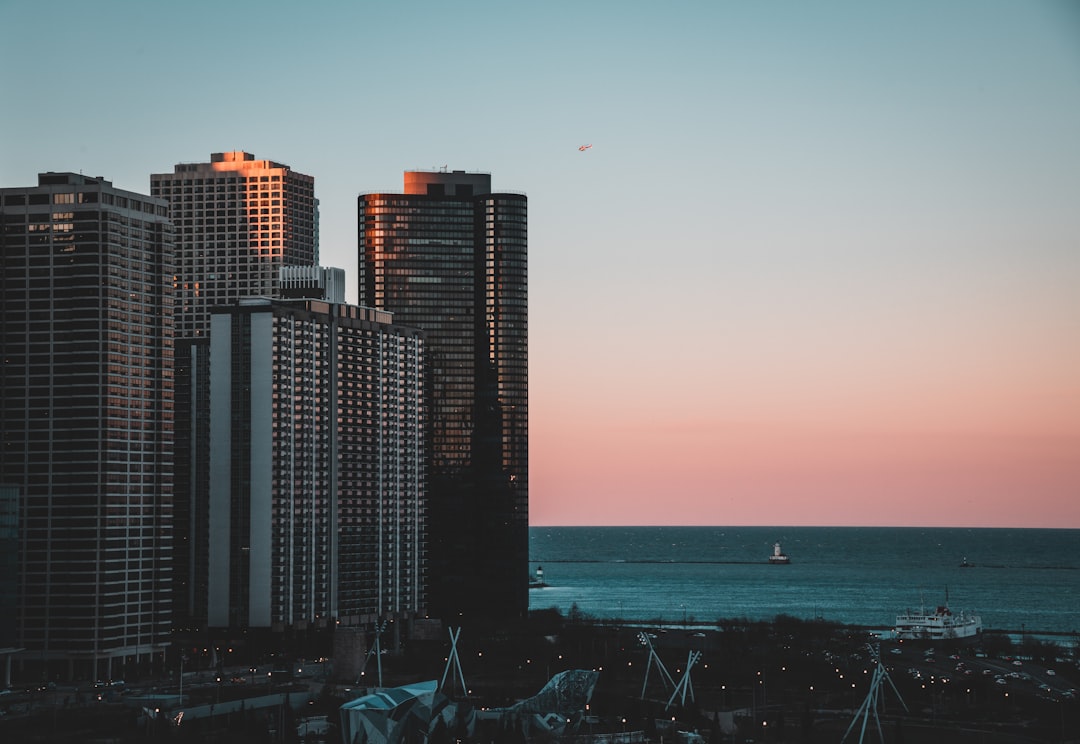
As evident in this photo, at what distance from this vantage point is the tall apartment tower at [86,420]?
166250mm

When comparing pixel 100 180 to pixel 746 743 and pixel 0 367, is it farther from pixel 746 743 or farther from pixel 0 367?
pixel 746 743

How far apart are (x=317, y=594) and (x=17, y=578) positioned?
4202 centimetres

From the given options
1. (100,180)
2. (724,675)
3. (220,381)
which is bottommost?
(724,675)

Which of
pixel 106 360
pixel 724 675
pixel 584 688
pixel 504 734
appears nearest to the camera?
pixel 504 734

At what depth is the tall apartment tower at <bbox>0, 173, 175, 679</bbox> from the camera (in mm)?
166250

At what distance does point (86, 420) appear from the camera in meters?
170

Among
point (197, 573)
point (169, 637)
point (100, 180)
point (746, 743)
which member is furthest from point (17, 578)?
point (746, 743)

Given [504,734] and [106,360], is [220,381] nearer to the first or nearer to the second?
[106,360]

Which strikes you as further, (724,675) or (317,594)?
(317,594)

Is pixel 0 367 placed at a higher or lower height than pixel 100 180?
lower

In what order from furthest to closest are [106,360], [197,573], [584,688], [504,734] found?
[197,573], [106,360], [584,688], [504,734]

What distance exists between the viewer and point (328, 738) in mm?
122500

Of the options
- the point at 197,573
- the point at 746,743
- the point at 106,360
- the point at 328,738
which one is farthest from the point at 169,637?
the point at 746,743

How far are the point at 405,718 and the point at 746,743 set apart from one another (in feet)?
84.4
